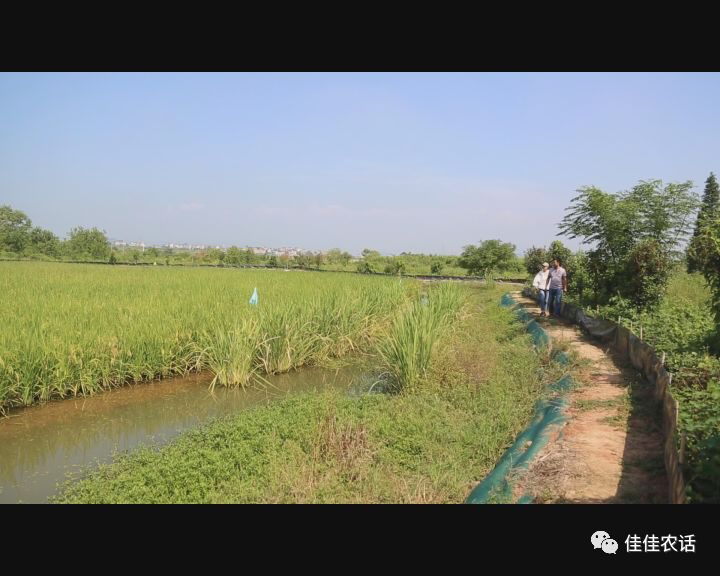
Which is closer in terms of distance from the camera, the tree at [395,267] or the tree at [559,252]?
the tree at [559,252]

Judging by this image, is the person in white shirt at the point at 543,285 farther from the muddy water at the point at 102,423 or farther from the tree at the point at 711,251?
the tree at the point at 711,251

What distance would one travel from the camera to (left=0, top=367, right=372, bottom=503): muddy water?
4.86 m

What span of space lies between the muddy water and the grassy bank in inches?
27.9

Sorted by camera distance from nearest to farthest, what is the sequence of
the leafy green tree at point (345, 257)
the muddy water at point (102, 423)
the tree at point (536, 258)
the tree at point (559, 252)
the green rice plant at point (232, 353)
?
1. the muddy water at point (102, 423)
2. the green rice plant at point (232, 353)
3. the tree at point (559, 252)
4. the tree at point (536, 258)
5. the leafy green tree at point (345, 257)

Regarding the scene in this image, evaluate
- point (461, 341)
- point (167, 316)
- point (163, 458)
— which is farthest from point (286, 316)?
point (163, 458)

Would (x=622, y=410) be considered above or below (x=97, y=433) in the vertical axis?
above

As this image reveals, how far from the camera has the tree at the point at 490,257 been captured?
2964cm

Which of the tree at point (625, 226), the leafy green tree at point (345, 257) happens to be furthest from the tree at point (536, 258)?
the leafy green tree at point (345, 257)

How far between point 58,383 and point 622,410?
6.94m

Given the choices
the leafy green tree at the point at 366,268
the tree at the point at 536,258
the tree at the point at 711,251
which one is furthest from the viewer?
the leafy green tree at the point at 366,268

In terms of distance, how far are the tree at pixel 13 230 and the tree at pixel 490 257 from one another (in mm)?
43114
